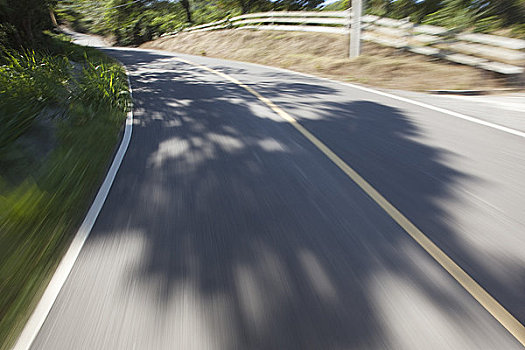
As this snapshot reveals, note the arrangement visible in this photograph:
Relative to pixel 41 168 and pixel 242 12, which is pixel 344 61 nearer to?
pixel 41 168

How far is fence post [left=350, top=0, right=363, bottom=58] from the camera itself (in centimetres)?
1310

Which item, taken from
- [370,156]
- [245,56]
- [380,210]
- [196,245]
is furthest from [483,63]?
[245,56]

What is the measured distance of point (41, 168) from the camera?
4270 millimetres

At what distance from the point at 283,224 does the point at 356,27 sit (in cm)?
1227

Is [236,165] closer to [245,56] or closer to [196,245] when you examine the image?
[196,245]

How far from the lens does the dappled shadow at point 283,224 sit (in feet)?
7.09

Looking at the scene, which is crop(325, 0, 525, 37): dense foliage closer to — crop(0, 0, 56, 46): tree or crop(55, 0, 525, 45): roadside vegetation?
crop(55, 0, 525, 45): roadside vegetation

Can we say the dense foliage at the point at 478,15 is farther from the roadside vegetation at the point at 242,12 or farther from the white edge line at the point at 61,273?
the white edge line at the point at 61,273

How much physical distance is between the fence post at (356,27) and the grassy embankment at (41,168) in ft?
30.9

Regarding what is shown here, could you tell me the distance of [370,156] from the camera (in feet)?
15.2

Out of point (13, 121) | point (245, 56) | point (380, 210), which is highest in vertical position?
point (13, 121)

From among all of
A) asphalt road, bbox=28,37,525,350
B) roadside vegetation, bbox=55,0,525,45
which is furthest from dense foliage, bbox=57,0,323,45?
asphalt road, bbox=28,37,525,350

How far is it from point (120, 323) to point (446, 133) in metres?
5.21

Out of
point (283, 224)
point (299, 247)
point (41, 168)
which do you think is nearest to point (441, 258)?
point (299, 247)
